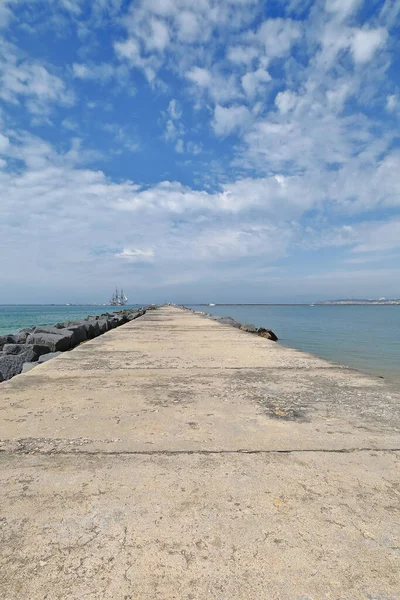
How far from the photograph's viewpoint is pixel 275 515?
1266 mm

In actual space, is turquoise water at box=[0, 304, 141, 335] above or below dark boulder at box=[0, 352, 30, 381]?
below

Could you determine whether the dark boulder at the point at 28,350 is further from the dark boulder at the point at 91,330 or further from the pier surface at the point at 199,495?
the dark boulder at the point at 91,330

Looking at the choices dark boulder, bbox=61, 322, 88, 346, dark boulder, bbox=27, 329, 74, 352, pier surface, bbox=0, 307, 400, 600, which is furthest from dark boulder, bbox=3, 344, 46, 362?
pier surface, bbox=0, 307, 400, 600

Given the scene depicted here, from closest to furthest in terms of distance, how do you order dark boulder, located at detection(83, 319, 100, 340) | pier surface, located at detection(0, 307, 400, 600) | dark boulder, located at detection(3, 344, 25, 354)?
pier surface, located at detection(0, 307, 400, 600)
dark boulder, located at detection(3, 344, 25, 354)
dark boulder, located at detection(83, 319, 100, 340)

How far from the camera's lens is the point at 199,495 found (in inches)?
54.6

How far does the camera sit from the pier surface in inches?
39.2

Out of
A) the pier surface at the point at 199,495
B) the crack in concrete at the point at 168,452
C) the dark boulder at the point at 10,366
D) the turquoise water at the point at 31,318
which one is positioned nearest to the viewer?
the pier surface at the point at 199,495

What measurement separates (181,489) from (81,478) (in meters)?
0.45

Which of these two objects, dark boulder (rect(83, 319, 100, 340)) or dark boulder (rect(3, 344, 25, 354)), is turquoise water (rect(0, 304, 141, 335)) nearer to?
dark boulder (rect(83, 319, 100, 340))

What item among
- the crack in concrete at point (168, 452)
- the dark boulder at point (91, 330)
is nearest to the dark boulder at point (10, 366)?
the crack in concrete at point (168, 452)

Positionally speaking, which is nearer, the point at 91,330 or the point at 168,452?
the point at 168,452

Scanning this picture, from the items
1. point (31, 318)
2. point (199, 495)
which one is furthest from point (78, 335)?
point (31, 318)

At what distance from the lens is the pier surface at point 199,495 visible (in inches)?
39.2

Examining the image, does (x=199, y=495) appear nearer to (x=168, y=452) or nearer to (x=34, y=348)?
(x=168, y=452)
